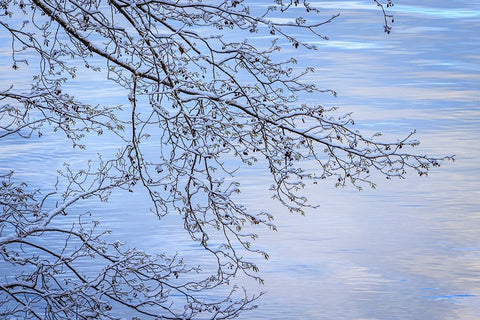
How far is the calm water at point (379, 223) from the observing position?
9234 mm

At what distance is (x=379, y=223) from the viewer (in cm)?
1159

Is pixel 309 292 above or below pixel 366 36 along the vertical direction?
below

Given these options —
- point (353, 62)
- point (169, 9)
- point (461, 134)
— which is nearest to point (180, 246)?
point (169, 9)

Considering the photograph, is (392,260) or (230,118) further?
(392,260)

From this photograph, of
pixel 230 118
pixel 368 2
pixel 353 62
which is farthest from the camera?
pixel 368 2

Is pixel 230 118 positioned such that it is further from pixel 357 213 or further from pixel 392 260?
pixel 357 213

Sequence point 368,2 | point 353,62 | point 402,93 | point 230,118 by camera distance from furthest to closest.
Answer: point 368,2 → point 353,62 → point 402,93 → point 230,118

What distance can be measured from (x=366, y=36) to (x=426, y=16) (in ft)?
9.71

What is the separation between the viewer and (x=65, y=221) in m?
11.9

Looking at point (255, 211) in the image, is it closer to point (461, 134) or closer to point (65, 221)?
point (65, 221)

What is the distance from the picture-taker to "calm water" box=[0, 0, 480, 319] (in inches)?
364

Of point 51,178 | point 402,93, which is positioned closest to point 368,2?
point 402,93

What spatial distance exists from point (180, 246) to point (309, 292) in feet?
6.10

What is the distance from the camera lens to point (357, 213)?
11930 mm
